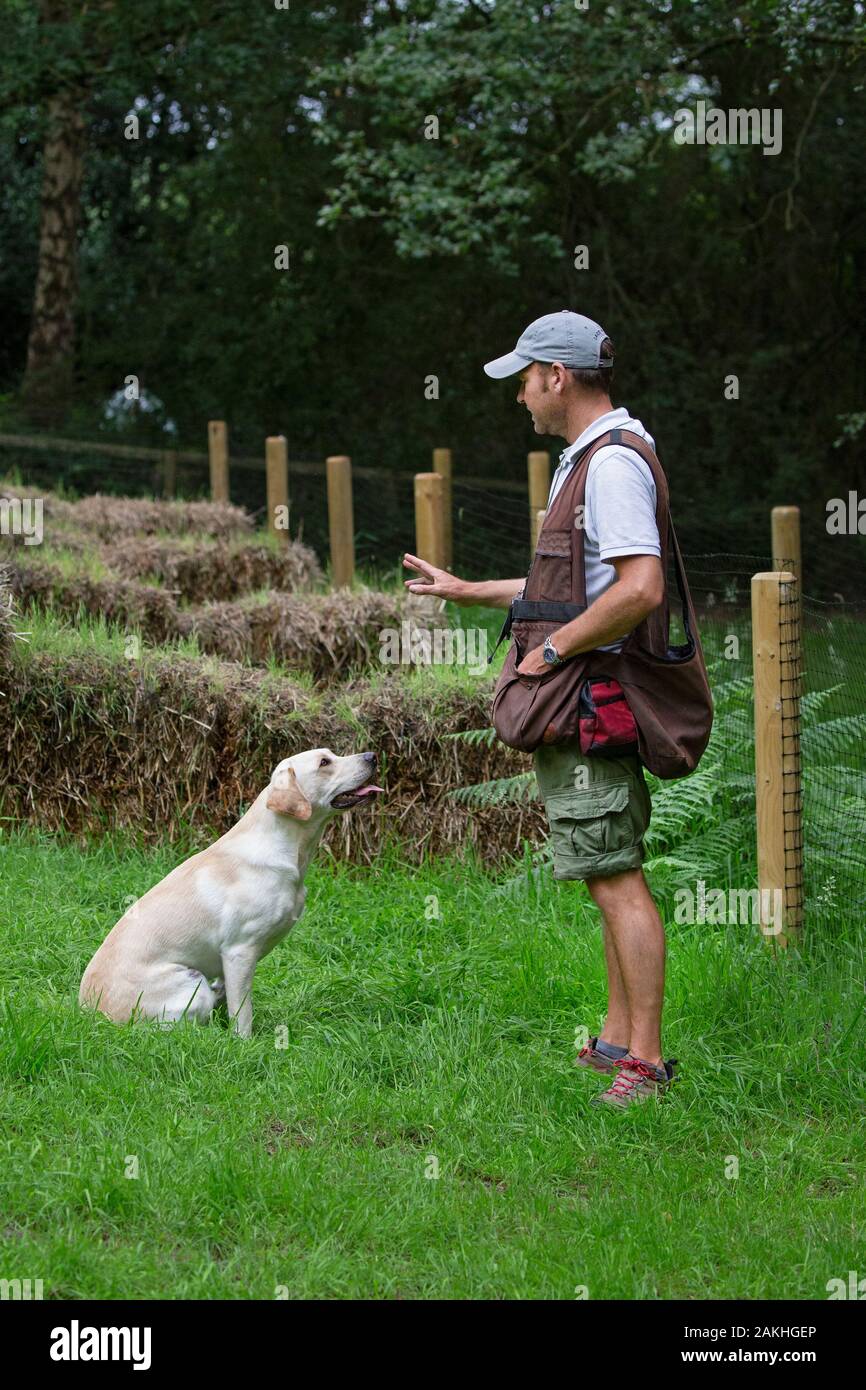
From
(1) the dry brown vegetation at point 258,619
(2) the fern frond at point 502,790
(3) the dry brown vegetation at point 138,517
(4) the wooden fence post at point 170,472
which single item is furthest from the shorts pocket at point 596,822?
(4) the wooden fence post at point 170,472

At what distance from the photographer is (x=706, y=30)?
653 inches

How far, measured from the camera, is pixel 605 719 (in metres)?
4.47

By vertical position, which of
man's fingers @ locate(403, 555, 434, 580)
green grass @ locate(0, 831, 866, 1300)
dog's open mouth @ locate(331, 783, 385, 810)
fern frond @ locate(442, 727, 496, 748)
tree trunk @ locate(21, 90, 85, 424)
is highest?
tree trunk @ locate(21, 90, 85, 424)

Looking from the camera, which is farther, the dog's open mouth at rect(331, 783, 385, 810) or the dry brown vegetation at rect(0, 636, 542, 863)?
the dry brown vegetation at rect(0, 636, 542, 863)

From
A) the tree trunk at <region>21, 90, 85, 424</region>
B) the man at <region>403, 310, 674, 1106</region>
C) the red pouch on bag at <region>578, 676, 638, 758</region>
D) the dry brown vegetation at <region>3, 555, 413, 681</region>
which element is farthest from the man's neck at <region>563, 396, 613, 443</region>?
the tree trunk at <region>21, 90, 85, 424</region>

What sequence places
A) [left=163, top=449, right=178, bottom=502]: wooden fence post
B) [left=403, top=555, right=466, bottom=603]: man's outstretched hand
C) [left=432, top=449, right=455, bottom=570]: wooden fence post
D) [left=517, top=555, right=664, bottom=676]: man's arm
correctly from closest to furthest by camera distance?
[left=517, top=555, right=664, bottom=676]: man's arm
[left=403, top=555, right=466, bottom=603]: man's outstretched hand
[left=432, top=449, right=455, bottom=570]: wooden fence post
[left=163, top=449, right=178, bottom=502]: wooden fence post

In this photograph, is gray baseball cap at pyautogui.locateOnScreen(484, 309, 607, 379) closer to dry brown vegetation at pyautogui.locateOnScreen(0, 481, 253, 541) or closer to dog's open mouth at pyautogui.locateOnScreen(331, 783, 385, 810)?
dog's open mouth at pyautogui.locateOnScreen(331, 783, 385, 810)

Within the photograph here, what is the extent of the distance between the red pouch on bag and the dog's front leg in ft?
4.97

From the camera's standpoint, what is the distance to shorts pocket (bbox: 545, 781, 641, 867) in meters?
4.56

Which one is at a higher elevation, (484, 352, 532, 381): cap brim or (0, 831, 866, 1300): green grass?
(484, 352, 532, 381): cap brim

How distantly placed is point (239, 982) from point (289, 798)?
0.67 m

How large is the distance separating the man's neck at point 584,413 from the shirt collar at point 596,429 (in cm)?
2

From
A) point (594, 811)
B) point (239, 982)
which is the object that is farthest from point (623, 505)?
point (239, 982)

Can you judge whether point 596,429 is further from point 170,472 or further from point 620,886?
point 170,472
